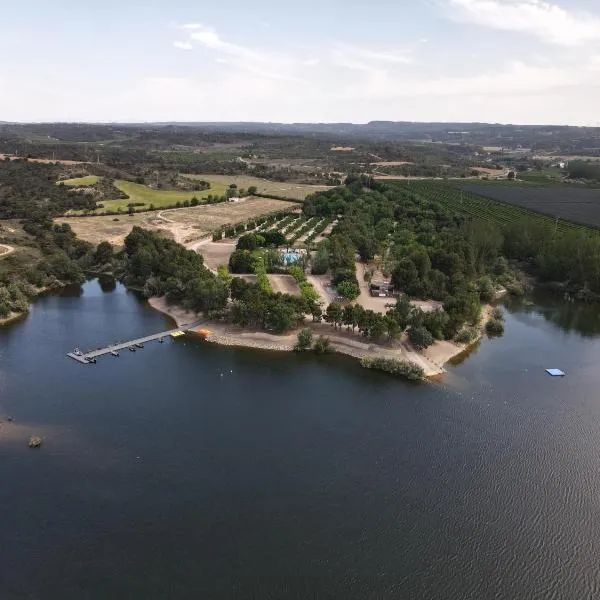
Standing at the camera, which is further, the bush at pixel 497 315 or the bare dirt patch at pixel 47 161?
Answer: the bare dirt patch at pixel 47 161

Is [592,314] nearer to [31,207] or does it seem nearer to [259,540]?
[259,540]

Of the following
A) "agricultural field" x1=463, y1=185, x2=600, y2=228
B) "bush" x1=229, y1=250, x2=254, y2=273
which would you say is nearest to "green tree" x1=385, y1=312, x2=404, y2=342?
"bush" x1=229, y1=250, x2=254, y2=273

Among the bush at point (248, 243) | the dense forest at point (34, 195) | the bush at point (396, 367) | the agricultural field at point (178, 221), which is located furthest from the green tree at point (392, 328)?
the dense forest at point (34, 195)

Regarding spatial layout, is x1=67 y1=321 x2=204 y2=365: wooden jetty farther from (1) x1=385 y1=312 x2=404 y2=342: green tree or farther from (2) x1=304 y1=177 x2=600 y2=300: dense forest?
(2) x1=304 y1=177 x2=600 y2=300: dense forest

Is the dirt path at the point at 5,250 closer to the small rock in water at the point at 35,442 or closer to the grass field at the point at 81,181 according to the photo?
the small rock in water at the point at 35,442

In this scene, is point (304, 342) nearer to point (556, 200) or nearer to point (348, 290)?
point (348, 290)

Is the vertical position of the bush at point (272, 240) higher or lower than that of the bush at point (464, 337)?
Answer: higher
